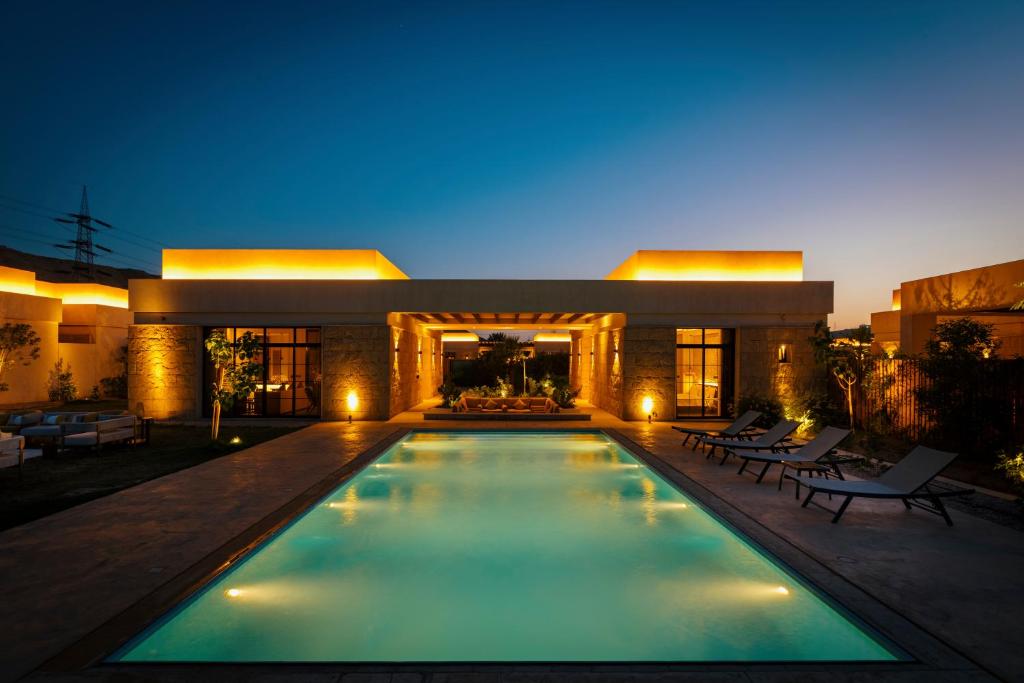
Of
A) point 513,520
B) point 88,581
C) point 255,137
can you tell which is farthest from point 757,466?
point 255,137

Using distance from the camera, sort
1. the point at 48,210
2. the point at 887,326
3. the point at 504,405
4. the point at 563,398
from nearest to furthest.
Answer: the point at 504,405 < the point at 563,398 < the point at 887,326 < the point at 48,210

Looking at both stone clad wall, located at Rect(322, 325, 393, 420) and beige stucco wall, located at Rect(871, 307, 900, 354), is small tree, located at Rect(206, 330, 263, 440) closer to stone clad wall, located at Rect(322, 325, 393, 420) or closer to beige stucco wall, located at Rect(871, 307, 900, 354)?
stone clad wall, located at Rect(322, 325, 393, 420)

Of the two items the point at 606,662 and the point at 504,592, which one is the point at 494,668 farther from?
the point at 504,592

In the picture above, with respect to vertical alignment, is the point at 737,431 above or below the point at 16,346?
below

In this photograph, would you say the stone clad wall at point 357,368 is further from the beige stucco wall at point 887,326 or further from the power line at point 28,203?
the power line at point 28,203

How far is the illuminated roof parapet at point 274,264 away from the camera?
48.8 feet

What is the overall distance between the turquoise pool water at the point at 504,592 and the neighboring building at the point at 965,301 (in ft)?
32.1

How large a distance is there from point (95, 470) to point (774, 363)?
15.2m

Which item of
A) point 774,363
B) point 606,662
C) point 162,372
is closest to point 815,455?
point 606,662

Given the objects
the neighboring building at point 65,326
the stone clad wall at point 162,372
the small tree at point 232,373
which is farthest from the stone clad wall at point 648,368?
the neighboring building at point 65,326

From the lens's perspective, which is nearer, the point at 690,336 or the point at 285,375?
the point at 285,375

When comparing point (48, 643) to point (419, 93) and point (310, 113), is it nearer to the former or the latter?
point (419, 93)

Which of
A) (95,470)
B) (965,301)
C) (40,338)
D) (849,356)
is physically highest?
(965,301)

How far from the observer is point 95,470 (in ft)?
27.1
